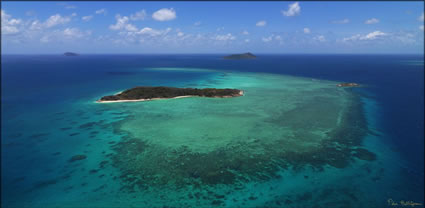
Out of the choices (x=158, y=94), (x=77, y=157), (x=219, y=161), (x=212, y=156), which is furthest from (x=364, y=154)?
(x=158, y=94)

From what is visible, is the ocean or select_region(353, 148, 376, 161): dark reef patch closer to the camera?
the ocean

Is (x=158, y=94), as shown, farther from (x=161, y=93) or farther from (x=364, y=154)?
(x=364, y=154)

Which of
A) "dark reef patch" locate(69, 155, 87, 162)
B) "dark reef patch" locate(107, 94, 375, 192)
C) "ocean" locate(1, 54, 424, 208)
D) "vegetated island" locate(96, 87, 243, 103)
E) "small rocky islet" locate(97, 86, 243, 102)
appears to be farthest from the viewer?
"small rocky islet" locate(97, 86, 243, 102)

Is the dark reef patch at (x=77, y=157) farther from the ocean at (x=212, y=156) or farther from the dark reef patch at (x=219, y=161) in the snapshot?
the dark reef patch at (x=219, y=161)

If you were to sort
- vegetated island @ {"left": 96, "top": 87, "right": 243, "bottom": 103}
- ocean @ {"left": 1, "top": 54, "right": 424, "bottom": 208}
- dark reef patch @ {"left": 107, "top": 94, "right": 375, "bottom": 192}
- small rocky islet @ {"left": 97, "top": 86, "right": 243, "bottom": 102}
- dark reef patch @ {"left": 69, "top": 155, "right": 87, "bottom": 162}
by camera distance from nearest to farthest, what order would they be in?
ocean @ {"left": 1, "top": 54, "right": 424, "bottom": 208}, dark reef patch @ {"left": 107, "top": 94, "right": 375, "bottom": 192}, dark reef patch @ {"left": 69, "top": 155, "right": 87, "bottom": 162}, vegetated island @ {"left": 96, "top": 87, "right": 243, "bottom": 103}, small rocky islet @ {"left": 97, "top": 86, "right": 243, "bottom": 102}

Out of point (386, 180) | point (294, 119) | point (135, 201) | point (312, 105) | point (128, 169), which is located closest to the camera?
point (135, 201)

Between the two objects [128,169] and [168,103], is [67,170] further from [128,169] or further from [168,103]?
[168,103]

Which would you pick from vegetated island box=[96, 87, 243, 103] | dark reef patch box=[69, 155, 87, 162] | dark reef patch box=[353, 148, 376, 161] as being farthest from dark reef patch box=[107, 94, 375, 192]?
vegetated island box=[96, 87, 243, 103]

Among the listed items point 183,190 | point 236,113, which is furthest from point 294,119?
point 183,190

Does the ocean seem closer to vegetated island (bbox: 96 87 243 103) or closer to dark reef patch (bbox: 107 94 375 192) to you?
dark reef patch (bbox: 107 94 375 192)
